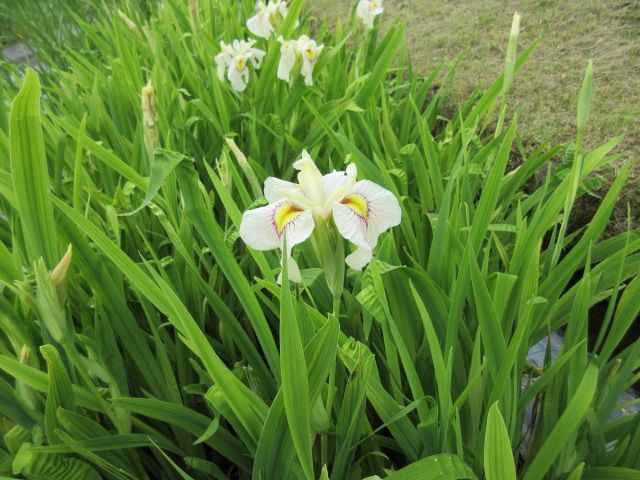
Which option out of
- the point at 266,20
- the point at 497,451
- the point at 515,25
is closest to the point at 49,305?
the point at 497,451

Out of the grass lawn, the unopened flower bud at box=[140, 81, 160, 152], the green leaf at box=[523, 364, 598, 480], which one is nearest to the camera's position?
the green leaf at box=[523, 364, 598, 480]

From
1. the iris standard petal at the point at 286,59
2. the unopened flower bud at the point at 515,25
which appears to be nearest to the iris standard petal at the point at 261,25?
the iris standard petal at the point at 286,59

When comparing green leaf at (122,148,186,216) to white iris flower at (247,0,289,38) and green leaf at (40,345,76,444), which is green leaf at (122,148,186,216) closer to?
green leaf at (40,345,76,444)

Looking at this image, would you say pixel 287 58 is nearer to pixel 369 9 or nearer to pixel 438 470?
pixel 369 9

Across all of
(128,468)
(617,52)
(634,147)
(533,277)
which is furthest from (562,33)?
(128,468)

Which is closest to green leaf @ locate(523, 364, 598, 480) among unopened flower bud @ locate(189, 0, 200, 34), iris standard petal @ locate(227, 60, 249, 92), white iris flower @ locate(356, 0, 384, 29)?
iris standard petal @ locate(227, 60, 249, 92)
